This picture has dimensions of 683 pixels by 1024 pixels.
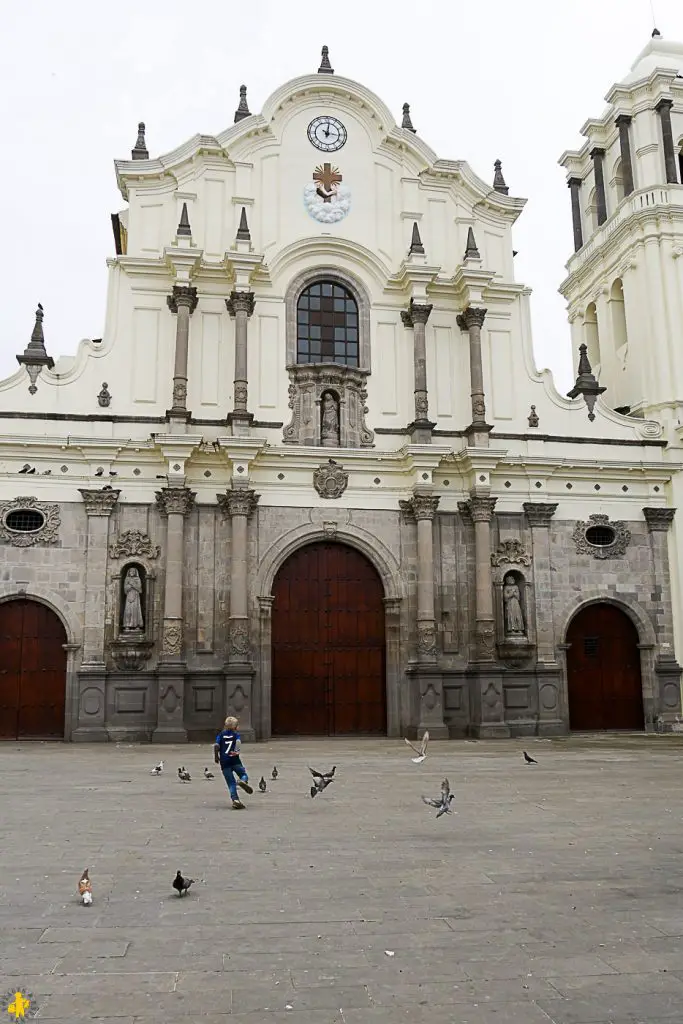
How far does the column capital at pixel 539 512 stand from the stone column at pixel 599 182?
464 inches

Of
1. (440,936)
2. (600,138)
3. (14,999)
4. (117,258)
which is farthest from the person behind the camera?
(600,138)

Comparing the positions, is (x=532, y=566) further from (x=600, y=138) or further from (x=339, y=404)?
(x=600, y=138)

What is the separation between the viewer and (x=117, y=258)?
80.8ft

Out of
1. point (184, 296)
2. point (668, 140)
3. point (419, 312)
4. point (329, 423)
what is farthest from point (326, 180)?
point (668, 140)

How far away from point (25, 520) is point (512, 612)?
12723mm

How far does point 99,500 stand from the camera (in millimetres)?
23031

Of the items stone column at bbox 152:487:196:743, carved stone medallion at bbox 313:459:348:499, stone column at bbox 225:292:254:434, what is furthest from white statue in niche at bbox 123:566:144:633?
carved stone medallion at bbox 313:459:348:499

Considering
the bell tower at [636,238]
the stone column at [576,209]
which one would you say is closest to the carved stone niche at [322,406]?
the bell tower at [636,238]

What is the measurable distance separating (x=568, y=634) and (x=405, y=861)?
57.0ft

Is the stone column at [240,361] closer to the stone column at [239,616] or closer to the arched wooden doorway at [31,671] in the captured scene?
the stone column at [239,616]

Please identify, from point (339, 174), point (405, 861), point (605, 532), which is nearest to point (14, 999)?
point (405, 861)

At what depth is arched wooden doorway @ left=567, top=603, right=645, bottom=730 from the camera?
25141mm

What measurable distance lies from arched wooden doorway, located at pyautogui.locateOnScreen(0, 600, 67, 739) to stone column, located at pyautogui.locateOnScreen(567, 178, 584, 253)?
22248mm

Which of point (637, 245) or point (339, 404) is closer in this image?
point (339, 404)
